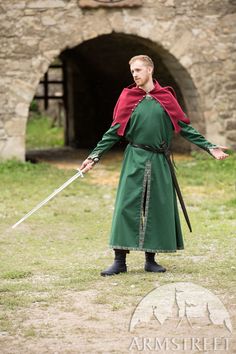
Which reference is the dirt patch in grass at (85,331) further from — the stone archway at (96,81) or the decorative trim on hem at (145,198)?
the stone archway at (96,81)

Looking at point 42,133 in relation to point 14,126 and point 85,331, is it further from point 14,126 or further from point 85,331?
point 85,331

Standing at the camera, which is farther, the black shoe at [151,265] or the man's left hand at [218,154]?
the black shoe at [151,265]

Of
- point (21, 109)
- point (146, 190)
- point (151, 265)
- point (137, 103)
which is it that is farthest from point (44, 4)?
point (151, 265)

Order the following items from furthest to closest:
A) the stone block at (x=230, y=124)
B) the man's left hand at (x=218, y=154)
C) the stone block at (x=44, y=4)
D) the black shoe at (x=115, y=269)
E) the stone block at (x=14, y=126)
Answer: the stone block at (x=230, y=124), the stone block at (x=14, y=126), the stone block at (x=44, y=4), the black shoe at (x=115, y=269), the man's left hand at (x=218, y=154)

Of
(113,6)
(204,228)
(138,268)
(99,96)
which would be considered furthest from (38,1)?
(138,268)

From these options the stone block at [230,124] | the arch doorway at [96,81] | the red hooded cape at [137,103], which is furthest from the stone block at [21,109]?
the red hooded cape at [137,103]

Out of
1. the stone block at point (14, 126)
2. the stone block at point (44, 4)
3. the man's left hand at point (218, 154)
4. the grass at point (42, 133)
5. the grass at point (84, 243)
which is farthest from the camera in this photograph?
the grass at point (42, 133)

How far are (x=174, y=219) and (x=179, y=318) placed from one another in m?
1.38

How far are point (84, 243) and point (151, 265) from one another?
4.69 feet

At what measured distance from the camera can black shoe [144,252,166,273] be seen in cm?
653

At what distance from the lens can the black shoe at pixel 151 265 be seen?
6.53 meters
